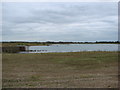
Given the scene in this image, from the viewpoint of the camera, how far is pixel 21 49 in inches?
2130

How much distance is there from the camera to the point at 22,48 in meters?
54.5

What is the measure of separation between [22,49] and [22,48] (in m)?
0.54

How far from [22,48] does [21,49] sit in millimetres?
517

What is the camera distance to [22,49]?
54031 mm

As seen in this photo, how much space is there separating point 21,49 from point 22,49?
0.28 metres
